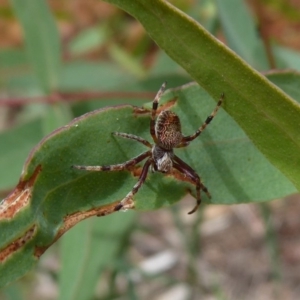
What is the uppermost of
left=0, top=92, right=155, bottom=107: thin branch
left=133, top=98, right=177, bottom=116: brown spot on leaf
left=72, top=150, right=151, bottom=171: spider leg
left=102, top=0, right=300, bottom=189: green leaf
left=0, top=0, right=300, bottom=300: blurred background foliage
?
left=102, top=0, right=300, bottom=189: green leaf

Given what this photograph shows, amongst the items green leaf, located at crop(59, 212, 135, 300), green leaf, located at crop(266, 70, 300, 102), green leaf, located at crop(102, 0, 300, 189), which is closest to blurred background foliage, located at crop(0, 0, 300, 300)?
green leaf, located at crop(59, 212, 135, 300)

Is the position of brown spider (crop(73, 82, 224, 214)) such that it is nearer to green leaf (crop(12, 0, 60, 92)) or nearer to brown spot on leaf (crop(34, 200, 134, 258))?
brown spot on leaf (crop(34, 200, 134, 258))

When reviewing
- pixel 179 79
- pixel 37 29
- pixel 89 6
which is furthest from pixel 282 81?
pixel 89 6

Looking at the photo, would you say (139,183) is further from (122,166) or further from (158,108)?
(158,108)

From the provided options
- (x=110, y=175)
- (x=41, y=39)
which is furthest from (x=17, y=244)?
(x=41, y=39)

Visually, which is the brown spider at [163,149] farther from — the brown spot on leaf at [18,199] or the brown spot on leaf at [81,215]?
the brown spot on leaf at [18,199]

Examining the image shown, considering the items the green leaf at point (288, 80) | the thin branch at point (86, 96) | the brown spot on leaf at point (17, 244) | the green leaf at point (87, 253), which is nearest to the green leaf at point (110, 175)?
the brown spot on leaf at point (17, 244)
